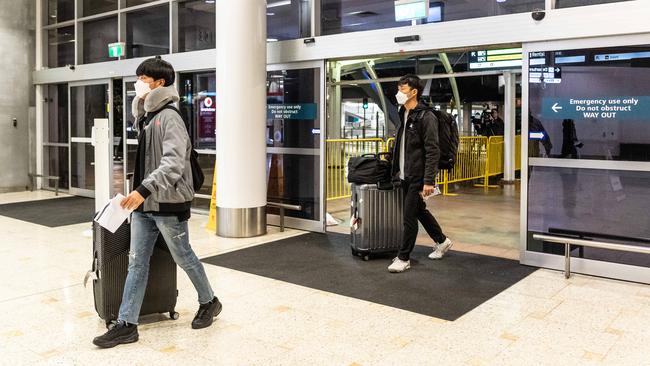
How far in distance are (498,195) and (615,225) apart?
19.5ft

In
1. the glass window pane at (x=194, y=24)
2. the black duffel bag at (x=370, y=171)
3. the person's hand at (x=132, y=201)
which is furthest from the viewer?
the glass window pane at (x=194, y=24)

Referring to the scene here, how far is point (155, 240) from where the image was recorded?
→ 347 cm

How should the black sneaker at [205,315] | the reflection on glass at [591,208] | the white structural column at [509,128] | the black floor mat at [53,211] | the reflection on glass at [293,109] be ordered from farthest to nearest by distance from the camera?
the white structural column at [509,128] → the black floor mat at [53,211] → the reflection on glass at [293,109] → the reflection on glass at [591,208] → the black sneaker at [205,315]

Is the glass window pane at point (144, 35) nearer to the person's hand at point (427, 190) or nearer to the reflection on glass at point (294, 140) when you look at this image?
the reflection on glass at point (294, 140)

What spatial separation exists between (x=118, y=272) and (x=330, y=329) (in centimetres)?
135

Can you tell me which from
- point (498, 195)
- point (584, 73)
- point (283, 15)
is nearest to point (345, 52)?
point (283, 15)

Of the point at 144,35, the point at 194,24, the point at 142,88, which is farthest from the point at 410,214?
the point at 144,35

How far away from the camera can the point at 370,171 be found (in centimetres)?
550

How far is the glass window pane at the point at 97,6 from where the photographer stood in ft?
33.6

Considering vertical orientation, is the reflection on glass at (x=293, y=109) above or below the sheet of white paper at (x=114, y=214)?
above

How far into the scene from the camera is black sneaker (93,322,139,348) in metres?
3.34

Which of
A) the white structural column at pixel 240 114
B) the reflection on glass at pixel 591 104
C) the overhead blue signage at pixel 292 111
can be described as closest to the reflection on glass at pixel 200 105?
the overhead blue signage at pixel 292 111

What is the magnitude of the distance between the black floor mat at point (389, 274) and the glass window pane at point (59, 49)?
24.2 ft

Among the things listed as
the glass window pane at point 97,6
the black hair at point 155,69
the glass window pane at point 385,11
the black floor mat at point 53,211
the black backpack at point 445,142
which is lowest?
the black floor mat at point 53,211
